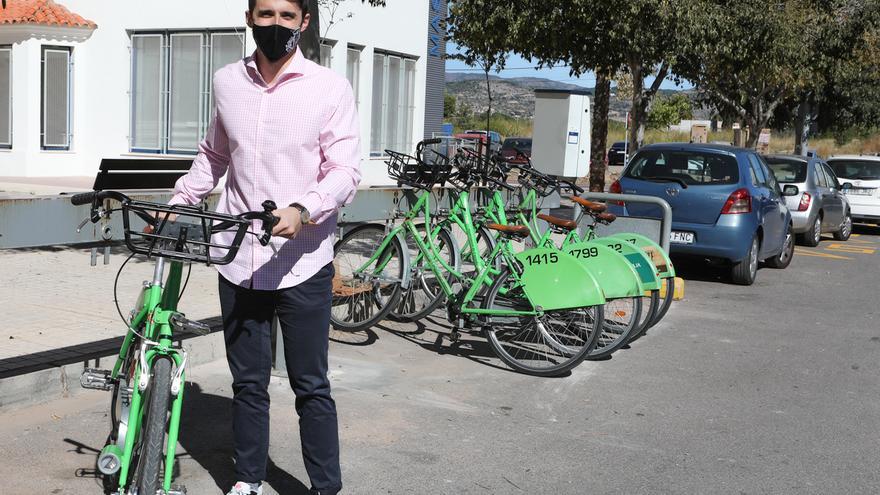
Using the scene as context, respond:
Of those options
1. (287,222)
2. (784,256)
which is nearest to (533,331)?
(287,222)

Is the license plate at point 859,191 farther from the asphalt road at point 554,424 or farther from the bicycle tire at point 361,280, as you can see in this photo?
the bicycle tire at point 361,280

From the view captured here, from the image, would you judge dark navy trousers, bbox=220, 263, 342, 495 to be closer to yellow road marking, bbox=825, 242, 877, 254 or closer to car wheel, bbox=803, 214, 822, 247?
car wheel, bbox=803, 214, 822, 247

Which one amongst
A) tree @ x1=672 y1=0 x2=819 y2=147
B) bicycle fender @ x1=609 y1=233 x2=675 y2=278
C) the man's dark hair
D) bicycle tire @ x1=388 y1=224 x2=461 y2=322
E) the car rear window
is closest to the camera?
the man's dark hair

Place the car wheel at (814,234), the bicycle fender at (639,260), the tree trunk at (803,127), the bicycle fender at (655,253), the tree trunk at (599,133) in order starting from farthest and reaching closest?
the tree trunk at (803,127) < the tree trunk at (599,133) < the car wheel at (814,234) < the bicycle fender at (655,253) < the bicycle fender at (639,260)

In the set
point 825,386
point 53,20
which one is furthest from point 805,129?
point 825,386

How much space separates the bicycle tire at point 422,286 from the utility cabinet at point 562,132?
9221 millimetres

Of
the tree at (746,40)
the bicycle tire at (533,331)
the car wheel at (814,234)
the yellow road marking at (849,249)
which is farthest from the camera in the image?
the car wheel at (814,234)

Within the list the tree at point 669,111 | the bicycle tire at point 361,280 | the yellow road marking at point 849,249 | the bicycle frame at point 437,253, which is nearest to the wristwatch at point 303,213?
the bicycle frame at point 437,253

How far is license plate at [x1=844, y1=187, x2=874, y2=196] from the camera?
2050cm

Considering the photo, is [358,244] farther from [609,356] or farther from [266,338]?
[266,338]

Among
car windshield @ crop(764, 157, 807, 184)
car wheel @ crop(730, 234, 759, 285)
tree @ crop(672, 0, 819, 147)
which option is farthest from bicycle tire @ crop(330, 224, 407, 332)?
car windshield @ crop(764, 157, 807, 184)

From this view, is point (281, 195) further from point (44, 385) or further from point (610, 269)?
point (610, 269)

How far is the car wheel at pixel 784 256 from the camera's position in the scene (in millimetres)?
13711

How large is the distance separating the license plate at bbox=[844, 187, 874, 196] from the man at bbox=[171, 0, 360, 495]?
19.0m
